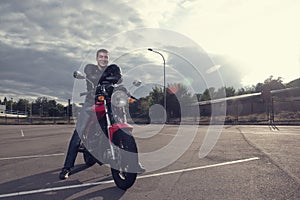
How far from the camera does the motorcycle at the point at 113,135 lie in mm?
4301

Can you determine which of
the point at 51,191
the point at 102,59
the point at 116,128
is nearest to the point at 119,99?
the point at 116,128

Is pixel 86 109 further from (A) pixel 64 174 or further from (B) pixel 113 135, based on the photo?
(A) pixel 64 174

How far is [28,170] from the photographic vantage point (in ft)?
18.8

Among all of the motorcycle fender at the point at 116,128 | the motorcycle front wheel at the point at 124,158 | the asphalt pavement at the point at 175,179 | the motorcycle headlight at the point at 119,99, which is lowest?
the asphalt pavement at the point at 175,179

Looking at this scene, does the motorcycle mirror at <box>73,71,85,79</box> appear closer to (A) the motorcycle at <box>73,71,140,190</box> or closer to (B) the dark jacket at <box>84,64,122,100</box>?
(A) the motorcycle at <box>73,71,140,190</box>

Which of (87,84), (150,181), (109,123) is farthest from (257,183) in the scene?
(87,84)

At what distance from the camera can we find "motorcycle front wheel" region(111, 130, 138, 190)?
428 centimetres

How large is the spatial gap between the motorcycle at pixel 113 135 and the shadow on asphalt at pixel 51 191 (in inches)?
12.2

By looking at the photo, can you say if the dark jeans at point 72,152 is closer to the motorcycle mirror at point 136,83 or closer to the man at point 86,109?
the man at point 86,109

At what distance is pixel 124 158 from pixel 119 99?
94 cm

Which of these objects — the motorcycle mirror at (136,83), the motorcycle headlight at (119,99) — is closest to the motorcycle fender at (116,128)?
the motorcycle headlight at (119,99)

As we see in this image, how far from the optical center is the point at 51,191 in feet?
13.8

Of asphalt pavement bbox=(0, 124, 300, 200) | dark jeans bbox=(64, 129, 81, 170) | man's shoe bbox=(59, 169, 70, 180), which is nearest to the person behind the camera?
asphalt pavement bbox=(0, 124, 300, 200)

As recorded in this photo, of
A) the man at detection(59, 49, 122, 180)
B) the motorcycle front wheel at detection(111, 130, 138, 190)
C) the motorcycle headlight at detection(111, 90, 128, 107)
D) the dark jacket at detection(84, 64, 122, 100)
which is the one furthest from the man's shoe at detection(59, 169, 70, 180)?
the motorcycle headlight at detection(111, 90, 128, 107)
